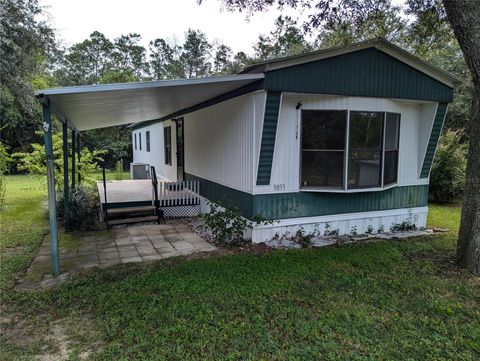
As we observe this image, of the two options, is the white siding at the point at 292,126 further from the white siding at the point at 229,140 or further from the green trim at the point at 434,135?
the green trim at the point at 434,135

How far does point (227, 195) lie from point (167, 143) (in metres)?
5.96

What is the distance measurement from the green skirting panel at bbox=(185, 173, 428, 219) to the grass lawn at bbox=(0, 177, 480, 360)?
874 mm

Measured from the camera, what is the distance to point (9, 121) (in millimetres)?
20719

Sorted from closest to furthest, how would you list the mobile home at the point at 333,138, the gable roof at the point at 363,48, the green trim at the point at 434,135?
the gable roof at the point at 363,48, the mobile home at the point at 333,138, the green trim at the point at 434,135

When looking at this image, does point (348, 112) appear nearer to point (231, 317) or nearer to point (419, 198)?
point (419, 198)

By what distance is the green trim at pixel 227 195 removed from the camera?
571 cm

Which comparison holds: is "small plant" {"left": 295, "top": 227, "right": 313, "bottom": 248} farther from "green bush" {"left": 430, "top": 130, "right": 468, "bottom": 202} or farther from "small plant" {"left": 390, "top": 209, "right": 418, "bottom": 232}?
"green bush" {"left": 430, "top": 130, "right": 468, "bottom": 202}

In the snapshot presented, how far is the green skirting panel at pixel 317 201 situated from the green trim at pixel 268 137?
35cm

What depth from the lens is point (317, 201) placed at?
596cm

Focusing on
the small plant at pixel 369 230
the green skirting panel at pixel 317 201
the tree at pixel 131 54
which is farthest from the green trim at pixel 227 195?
the tree at pixel 131 54

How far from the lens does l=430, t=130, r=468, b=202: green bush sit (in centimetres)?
955

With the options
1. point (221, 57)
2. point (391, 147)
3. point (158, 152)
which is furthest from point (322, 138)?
point (221, 57)

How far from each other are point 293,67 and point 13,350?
15.8ft

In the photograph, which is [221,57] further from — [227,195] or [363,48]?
[363,48]
